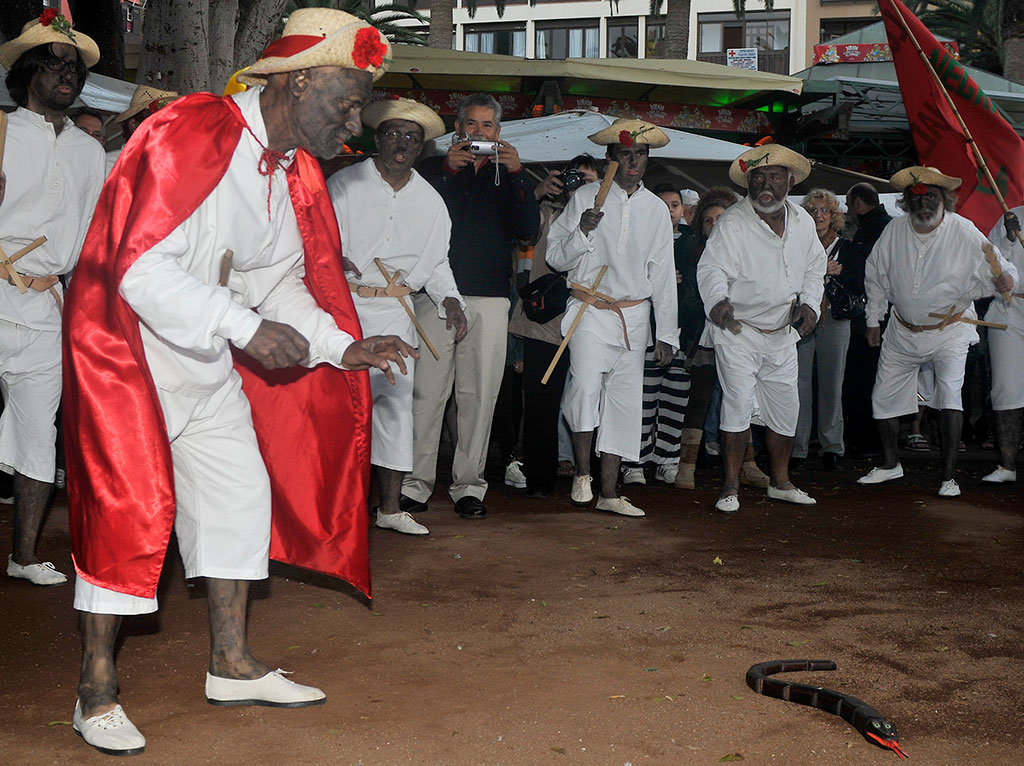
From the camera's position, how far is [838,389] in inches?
385

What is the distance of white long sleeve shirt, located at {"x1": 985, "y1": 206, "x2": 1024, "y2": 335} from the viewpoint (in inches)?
347

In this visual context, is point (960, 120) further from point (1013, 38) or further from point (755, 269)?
point (1013, 38)

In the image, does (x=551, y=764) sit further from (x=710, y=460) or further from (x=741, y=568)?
(x=710, y=460)

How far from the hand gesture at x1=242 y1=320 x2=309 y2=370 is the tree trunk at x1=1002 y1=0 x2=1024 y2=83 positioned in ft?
58.7

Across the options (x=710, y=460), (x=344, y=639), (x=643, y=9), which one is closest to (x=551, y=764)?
(x=344, y=639)

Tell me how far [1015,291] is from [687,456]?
8.59 feet

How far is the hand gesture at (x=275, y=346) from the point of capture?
353 cm

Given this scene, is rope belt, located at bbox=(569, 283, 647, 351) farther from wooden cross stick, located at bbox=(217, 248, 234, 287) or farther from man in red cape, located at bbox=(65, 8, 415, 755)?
wooden cross stick, located at bbox=(217, 248, 234, 287)

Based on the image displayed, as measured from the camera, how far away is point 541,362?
7.93 meters

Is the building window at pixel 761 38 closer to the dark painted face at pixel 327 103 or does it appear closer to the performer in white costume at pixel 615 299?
the performer in white costume at pixel 615 299

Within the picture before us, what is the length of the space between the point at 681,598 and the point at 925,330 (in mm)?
3987

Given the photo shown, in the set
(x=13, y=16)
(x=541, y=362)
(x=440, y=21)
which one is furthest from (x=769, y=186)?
(x=440, y=21)

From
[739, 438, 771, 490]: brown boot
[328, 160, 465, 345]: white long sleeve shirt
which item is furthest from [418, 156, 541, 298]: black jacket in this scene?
[739, 438, 771, 490]: brown boot

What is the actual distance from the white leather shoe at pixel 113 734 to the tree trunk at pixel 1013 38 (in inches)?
728
